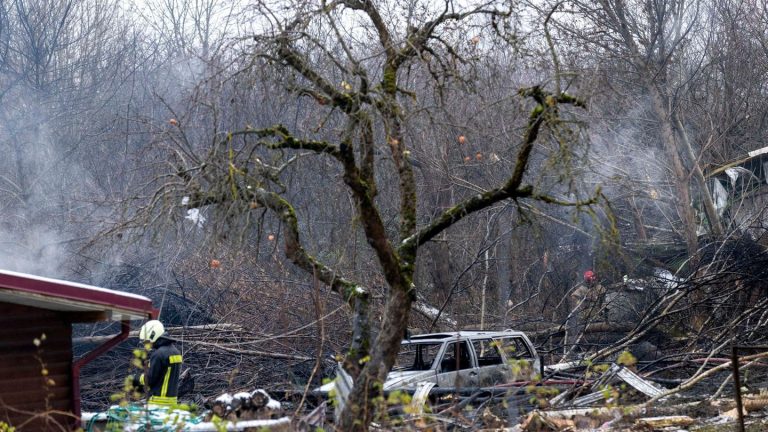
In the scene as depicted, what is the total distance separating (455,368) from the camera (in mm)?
13102

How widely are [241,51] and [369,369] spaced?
3.78 meters


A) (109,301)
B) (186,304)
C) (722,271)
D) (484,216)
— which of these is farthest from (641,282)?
(109,301)

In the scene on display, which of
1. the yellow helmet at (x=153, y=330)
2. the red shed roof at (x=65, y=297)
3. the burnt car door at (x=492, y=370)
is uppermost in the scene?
the red shed roof at (x=65, y=297)

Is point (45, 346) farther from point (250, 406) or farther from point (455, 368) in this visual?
point (455, 368)

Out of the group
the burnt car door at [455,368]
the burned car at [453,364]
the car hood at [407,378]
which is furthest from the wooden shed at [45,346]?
the burnt car door at [455,368]

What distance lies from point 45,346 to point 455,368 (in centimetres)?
615

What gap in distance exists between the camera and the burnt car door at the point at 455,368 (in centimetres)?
1275

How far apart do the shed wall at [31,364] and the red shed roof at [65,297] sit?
146mm

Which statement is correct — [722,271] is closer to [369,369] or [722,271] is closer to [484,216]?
[484,216]

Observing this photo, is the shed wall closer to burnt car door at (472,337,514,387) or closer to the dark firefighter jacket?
the dark firefighter jacket

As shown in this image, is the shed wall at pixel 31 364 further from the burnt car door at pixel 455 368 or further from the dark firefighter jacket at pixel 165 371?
the burnt car door at pixel 455 368

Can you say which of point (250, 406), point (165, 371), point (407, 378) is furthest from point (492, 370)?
point (165, 371)

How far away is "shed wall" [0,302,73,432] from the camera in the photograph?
8.62 m

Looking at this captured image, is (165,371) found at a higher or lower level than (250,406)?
higher
